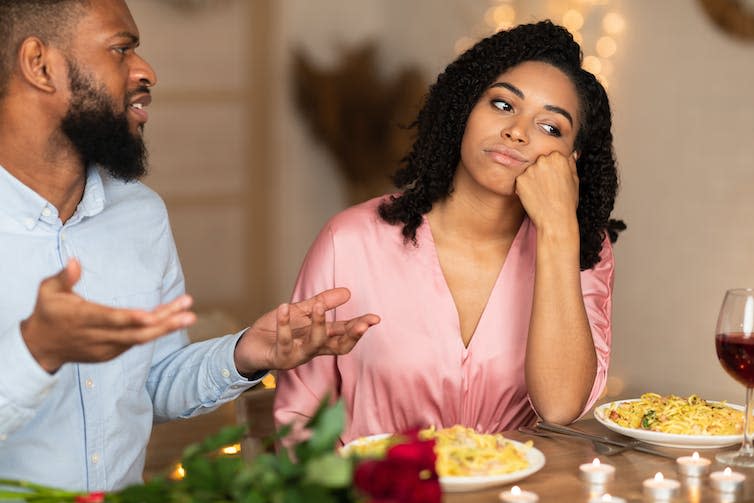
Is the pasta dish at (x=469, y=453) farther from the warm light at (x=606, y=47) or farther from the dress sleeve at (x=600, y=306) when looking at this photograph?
the warm light at (x=606, y=47)

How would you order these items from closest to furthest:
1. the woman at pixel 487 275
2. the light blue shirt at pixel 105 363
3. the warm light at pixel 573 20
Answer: the light blue shirt at pixel 105 363
the woman at pixel 487 275
the warm light at pixel 573 20

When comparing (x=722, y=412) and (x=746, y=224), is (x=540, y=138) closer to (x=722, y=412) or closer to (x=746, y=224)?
(x=722, y=412)

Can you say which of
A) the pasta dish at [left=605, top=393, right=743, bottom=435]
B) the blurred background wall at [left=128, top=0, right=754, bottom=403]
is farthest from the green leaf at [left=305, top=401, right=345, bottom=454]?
the blurred background wall at [left=128, top=0, right=754, bottom=403]

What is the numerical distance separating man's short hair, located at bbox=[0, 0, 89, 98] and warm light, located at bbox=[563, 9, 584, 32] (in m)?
3.05

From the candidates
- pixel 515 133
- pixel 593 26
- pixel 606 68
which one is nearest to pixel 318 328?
pixel 515 133

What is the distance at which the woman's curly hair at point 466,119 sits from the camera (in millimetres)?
2334

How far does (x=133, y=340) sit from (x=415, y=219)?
1.19 metres

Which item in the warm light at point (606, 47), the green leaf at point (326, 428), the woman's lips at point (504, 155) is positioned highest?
the warm light at point (606, 47)

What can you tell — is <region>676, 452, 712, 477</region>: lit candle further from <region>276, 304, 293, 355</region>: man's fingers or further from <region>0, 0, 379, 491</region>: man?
<region>276, 304, 293, 355</region>: man's fingers

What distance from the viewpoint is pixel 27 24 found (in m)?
1.80

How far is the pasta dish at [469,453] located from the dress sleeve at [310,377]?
582 mm

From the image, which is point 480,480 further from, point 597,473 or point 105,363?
point 105,363

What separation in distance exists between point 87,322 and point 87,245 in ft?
2.35

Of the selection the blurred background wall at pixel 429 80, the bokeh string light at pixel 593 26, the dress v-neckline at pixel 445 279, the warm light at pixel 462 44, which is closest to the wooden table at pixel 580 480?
the dress v-neckline at pixel 445 279
